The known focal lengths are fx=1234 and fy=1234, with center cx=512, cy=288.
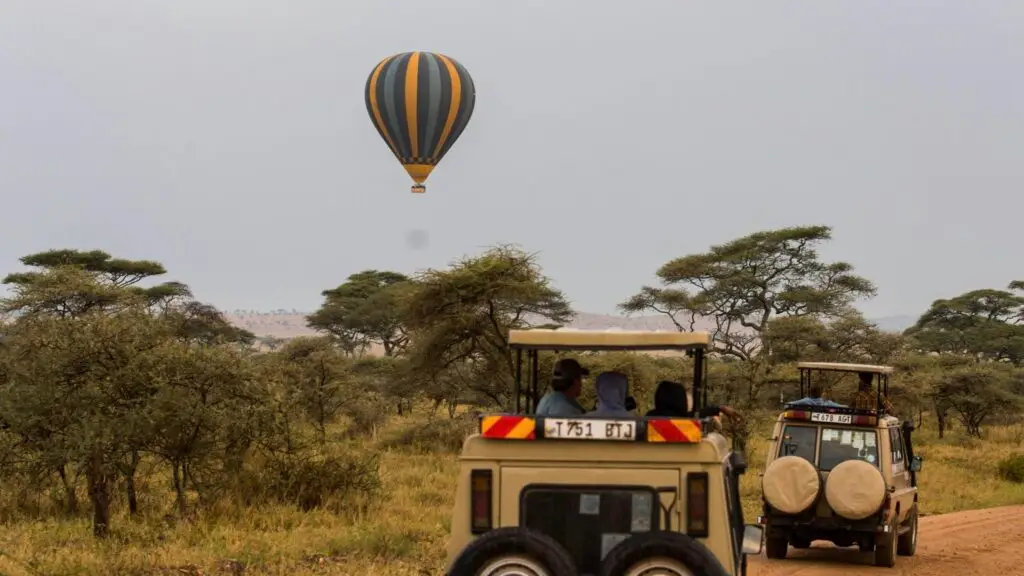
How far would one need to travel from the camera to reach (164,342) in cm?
1449

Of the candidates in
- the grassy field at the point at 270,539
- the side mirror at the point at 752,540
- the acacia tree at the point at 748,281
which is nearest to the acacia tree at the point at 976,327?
the acacia tree at the point at 748,281

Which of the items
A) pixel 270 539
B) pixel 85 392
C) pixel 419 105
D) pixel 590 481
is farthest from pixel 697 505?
pixel 419 105

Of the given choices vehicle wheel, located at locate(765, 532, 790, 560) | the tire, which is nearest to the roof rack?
vehicle wheel, located at locate(765, 532, 790, 560)

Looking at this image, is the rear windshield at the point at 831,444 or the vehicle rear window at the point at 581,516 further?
the rear windshield at the point at 831,444

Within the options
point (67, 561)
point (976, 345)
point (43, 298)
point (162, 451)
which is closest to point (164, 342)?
point (162, 451)

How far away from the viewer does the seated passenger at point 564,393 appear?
23.3 feet

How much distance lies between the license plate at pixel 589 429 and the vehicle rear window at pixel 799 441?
675 centimetres

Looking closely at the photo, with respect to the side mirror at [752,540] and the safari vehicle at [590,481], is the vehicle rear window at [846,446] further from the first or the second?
the safari vehicle at [590,481]

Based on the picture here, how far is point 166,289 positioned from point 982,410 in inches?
1474

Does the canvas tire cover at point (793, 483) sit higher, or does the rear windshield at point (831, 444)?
the rear windshield at point (831, 444)

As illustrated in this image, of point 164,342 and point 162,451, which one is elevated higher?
point 164,342

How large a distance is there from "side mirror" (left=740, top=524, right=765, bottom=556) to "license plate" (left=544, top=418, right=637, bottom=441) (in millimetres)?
1284

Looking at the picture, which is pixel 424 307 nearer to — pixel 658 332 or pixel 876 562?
pixel 876 562

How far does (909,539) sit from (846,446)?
1.64 metres
